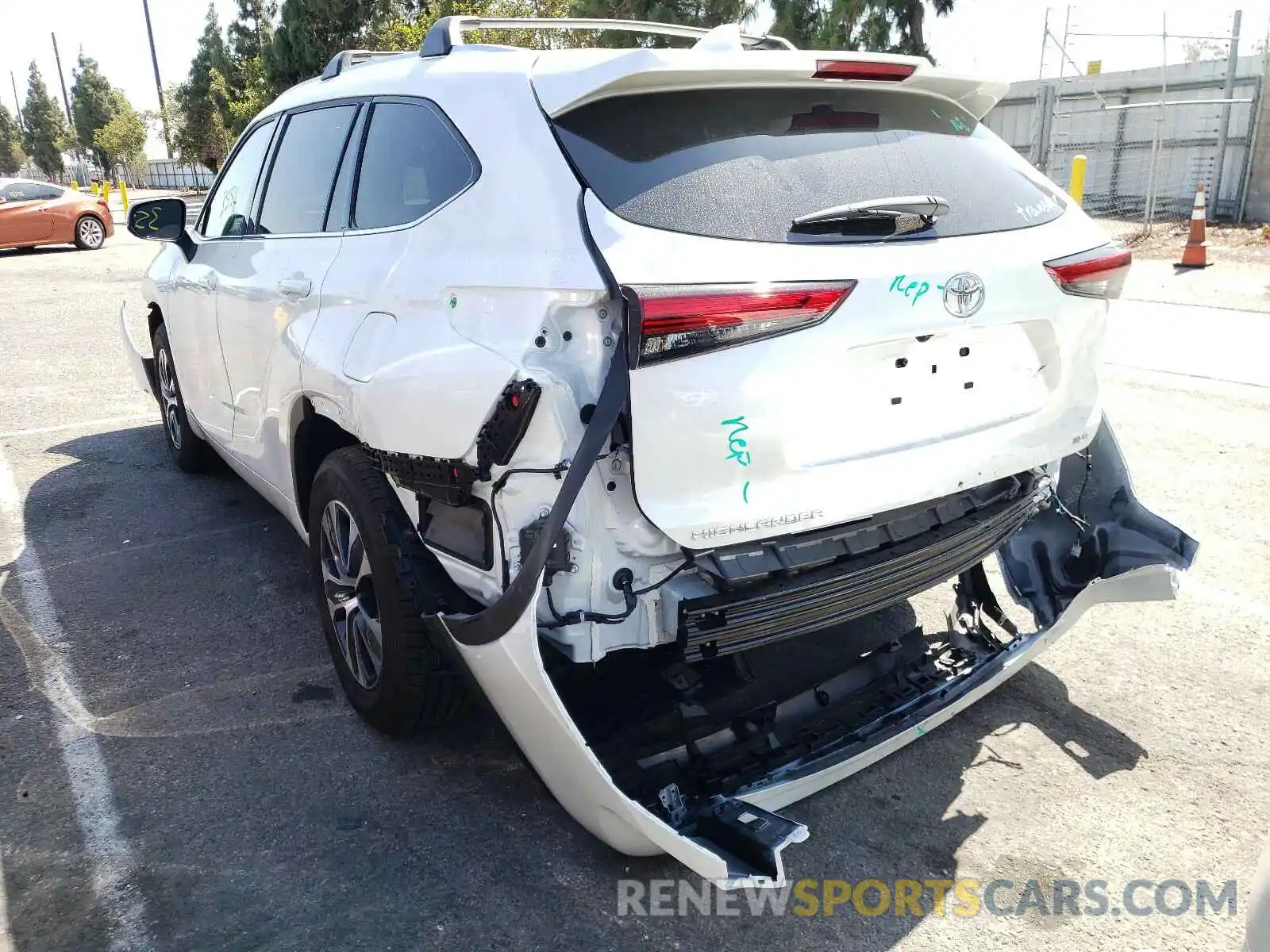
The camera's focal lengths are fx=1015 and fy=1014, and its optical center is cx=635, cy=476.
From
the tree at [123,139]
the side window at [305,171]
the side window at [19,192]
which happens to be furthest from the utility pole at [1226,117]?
the tree at [123,139]

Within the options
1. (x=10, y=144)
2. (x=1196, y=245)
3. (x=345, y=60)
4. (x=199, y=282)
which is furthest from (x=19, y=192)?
(x=10, y=144)

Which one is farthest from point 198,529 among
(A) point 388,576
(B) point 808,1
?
(B) point 808,1

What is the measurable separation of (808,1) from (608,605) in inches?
725

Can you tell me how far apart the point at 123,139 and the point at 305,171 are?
212 ft

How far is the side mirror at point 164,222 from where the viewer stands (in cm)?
472

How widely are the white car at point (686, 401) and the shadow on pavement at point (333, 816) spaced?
0.73 feet

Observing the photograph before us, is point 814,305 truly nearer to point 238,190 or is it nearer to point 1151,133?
point 238,190

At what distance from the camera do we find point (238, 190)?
4457 millimetres

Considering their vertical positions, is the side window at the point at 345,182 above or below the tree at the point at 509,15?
below

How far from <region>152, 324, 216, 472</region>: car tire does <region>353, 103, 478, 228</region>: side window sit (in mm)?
2860

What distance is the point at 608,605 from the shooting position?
7.88 ft

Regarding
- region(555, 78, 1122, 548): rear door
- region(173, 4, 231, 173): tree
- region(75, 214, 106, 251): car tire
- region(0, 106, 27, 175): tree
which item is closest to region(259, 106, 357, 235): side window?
region(555, 78, 1122, 548): rear door

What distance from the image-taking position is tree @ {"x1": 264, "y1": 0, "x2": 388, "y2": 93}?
3130 centimetres

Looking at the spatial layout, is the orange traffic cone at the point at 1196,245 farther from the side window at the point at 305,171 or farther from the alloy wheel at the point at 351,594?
the alloy wheel at the point at 351,594
